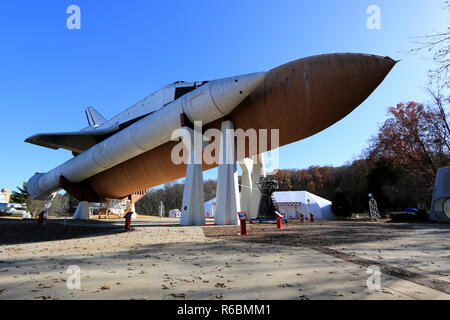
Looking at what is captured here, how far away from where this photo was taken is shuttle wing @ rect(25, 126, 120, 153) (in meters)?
14.4

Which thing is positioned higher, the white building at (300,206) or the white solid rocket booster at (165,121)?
the white solid rocket booster at (165,121)

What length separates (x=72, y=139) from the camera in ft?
50.7

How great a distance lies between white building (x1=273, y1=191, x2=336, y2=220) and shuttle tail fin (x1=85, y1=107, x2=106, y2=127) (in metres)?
21.5

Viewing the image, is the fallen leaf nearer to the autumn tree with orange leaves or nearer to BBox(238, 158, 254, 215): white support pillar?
BBox(238, 158, 254, 215): white support pillar

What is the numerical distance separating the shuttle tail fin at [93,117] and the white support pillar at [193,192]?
44.2 ft

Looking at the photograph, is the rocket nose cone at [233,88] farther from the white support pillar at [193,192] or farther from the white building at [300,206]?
the white building at [300,206]

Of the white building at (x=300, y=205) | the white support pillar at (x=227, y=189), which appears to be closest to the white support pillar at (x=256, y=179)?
the white support pillar at (x=227, y=189)

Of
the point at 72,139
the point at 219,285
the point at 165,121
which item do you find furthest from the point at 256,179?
the point at 219,285

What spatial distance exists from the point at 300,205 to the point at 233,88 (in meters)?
23.0

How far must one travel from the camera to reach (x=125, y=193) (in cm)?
1850

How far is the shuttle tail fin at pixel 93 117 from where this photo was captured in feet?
67.3

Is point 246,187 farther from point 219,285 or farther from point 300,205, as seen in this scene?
point 300,205

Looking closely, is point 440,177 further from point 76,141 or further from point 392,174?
point 76,141

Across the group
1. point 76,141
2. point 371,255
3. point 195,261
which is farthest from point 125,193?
point 371,255
